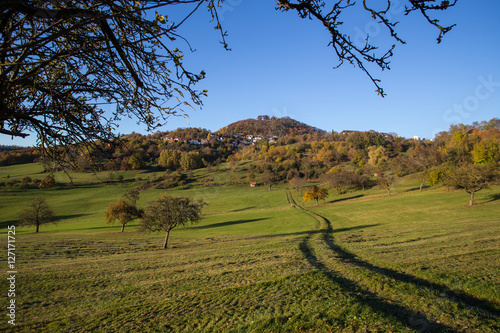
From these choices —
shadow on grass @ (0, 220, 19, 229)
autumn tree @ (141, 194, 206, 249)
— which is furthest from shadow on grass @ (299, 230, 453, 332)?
shadow on grass @ (0, 220, 19, 229)

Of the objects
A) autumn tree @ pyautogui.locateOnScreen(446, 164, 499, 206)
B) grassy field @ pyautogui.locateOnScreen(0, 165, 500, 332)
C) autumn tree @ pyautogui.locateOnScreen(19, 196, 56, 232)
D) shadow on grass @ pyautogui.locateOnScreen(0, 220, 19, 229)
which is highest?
autumn tree @ pyautogui.locateOnScreen(446, 164, 499, 206)

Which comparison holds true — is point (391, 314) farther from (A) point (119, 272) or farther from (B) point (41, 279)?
(B) point (41, 279)

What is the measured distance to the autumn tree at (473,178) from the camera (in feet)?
108

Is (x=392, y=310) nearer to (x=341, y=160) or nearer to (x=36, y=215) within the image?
(x=36, y=215)

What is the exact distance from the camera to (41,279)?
9.98m

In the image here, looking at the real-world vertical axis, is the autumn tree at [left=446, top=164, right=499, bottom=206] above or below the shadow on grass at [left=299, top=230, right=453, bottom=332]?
above

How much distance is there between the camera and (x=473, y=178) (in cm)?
3288

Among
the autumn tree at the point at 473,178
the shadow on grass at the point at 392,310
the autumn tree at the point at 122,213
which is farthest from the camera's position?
the autumn tree at the point at 122,213

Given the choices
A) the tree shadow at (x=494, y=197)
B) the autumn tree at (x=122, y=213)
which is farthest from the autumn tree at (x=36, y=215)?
the tree shadow at (x=494, y=197)

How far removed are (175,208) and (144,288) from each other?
16627mm

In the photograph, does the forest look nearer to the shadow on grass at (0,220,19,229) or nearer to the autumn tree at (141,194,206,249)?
the autumn tree at (141,194,206,249)

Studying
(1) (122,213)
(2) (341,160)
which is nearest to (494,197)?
(1) (122,213)

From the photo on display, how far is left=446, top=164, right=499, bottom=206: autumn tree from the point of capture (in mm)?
33000

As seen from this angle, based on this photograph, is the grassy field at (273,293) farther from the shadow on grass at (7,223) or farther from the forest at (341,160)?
the shadow on grass at (7,223)
